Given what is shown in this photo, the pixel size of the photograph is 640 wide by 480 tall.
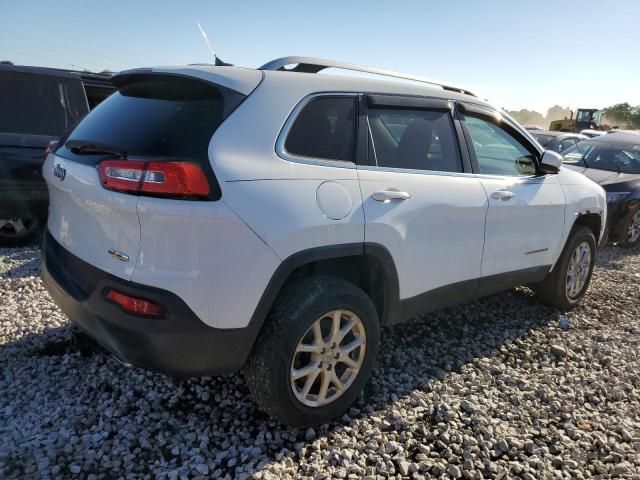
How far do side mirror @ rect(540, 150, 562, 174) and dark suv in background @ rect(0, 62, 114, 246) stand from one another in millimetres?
4074

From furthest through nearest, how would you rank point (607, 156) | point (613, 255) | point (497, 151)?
point (607, 156)
point (613, 255)
point (497, 151)

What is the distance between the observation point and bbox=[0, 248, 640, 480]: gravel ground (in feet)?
7.66

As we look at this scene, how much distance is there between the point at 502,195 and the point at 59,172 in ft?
8.86

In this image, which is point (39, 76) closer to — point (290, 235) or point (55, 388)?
point (55, 388)

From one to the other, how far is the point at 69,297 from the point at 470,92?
2.88m

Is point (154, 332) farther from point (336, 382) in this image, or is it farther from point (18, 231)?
point (18, 231)

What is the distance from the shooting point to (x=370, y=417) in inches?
107

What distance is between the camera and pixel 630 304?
15.5 feet

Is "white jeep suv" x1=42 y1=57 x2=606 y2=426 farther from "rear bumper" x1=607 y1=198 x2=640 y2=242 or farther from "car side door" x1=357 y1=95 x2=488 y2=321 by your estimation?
"rear bumper" x1=607 y1=198 x2=640 y2=242

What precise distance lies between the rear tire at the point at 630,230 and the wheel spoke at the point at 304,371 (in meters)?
6.24

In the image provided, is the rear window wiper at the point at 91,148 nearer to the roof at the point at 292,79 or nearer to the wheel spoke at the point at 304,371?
the roof at the point at 292,79

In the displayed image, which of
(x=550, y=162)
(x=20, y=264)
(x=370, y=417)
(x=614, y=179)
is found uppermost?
(x=550, y=162)

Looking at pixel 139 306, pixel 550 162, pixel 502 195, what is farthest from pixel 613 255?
pixel 139 306

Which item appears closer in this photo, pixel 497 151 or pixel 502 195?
pixel 502 195
